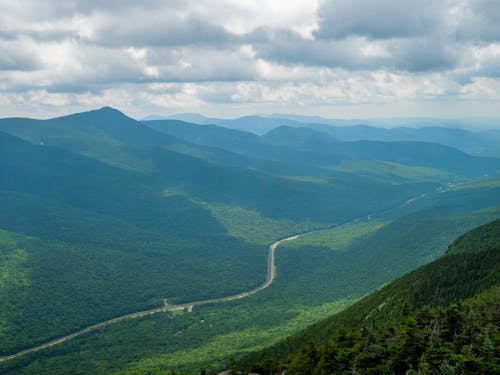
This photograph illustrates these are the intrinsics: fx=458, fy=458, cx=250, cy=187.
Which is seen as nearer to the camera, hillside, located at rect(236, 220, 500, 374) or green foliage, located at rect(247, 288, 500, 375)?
green foliage, located at rect(247, 288, 500, 375)

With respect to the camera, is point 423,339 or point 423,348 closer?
point 423,348

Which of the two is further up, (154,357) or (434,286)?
(434,286)

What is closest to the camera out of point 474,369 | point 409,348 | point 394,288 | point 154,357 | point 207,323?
point 474,369

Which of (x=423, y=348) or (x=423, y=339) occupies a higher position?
(x=423, y=339)

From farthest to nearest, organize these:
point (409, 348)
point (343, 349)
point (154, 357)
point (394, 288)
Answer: point (154, 357) < point (394, 288) < point (343, 349) < point (409, 348)

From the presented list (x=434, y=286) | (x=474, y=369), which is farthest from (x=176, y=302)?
(x=474, y=369)

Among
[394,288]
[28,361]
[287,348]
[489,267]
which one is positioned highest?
[489,267]

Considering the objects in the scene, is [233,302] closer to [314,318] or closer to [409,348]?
[314,318]

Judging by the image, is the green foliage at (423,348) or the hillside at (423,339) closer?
the green foliage at (423,348)

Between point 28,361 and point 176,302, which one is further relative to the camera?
point 176,302

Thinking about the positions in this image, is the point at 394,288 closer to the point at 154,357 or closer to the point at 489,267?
the point at 489,267
